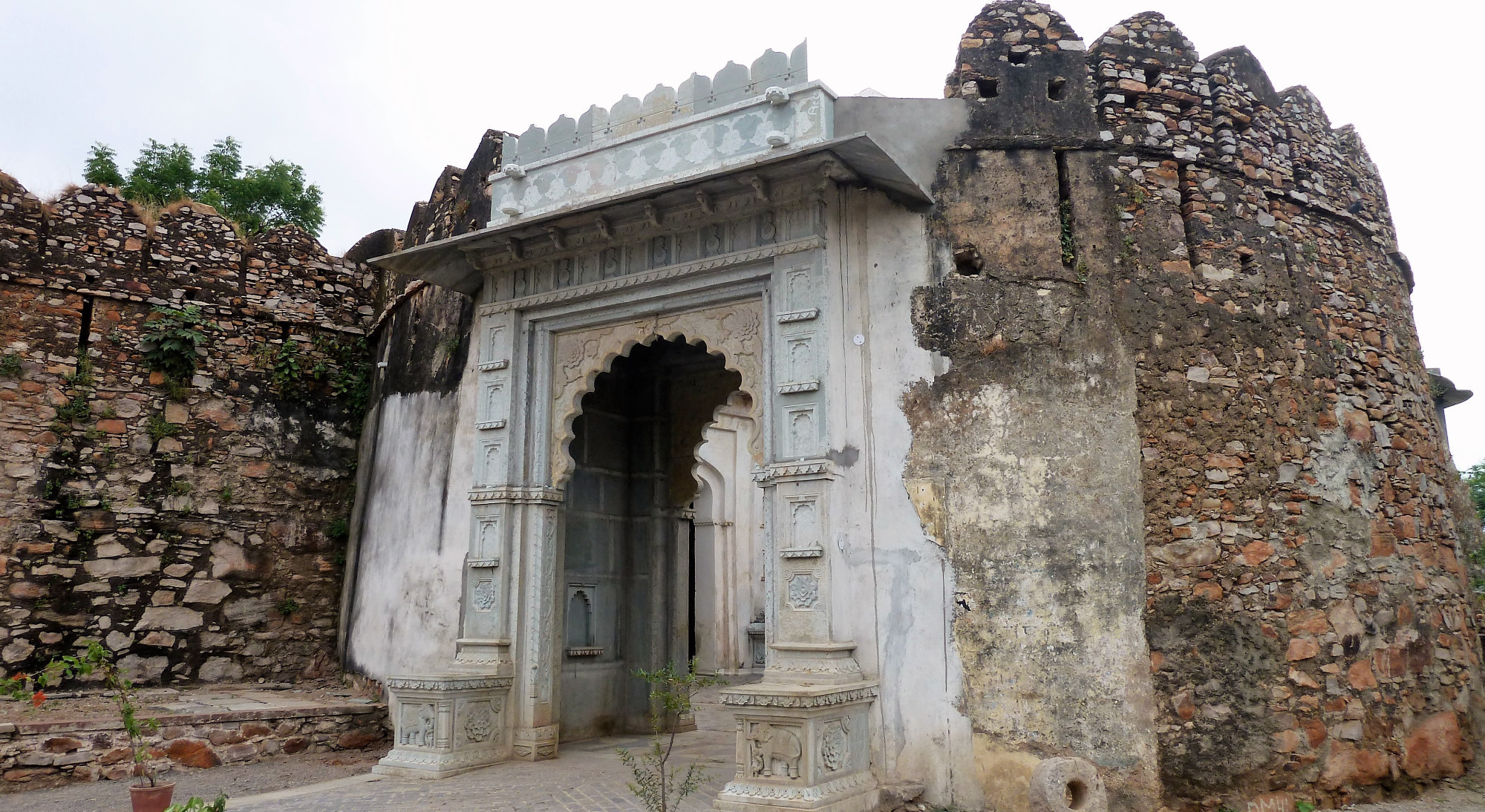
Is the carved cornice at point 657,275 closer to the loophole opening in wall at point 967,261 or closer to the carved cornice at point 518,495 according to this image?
the loophole opening in wall at point 967,261

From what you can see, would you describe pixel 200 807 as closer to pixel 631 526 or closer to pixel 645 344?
pixel 645 344

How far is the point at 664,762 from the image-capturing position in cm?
620

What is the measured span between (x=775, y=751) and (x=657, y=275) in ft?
11.4

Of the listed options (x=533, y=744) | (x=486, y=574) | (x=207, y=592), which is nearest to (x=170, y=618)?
(x=207, y=592)

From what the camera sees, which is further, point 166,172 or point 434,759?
point 166,172

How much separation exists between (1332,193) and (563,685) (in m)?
6.88

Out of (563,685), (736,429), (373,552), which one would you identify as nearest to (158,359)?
(373,552)

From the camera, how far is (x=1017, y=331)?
255 inches

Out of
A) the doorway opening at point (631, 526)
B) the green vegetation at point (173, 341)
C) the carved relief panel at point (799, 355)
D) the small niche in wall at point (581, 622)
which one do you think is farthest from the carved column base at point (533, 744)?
the green vegetation at point (173, 341)

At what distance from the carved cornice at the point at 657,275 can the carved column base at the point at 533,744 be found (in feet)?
10.5

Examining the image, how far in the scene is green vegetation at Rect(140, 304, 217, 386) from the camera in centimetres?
977

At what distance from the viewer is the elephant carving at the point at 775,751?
5.60 meters

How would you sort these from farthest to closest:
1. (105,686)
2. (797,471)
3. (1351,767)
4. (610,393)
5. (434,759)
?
(610,393), (105,686), (434,759), (797,471), (1351,767)

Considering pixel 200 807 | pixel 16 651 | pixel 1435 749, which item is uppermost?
pixel 16 651
